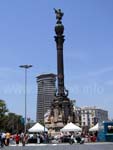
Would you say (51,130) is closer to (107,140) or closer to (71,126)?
(71,126)

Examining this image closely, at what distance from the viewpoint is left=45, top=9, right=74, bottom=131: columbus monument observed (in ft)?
232

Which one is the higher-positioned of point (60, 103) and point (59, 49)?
point (59, 49)

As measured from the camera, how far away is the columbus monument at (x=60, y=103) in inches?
2781

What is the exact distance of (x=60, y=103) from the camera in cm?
7106

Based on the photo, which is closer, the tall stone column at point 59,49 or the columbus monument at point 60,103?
the columbus monument at point 60,103

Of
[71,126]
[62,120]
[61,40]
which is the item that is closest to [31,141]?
[71,126]

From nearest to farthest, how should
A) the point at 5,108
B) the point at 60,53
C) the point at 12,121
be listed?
the point at 60,53 → the point at 5,108 → the point at 12,121

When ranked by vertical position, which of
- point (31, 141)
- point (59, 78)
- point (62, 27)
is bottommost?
point (31, 141)

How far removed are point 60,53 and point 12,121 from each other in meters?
74.7

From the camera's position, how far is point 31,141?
5088 cm

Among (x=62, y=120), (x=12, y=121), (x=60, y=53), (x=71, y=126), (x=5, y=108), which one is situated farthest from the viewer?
(x=12, y=121)

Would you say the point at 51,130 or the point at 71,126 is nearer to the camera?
the point at 71,126

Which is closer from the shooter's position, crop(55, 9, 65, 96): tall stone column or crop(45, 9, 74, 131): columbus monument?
crop(45, 9, 74, 131): columbus monument

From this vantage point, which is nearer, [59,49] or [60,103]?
[60,103]
